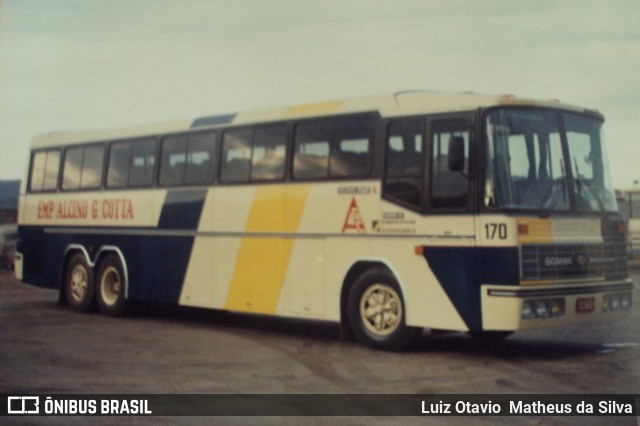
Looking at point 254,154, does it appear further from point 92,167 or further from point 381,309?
point 92,167

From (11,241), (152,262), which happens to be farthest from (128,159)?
(11,241)

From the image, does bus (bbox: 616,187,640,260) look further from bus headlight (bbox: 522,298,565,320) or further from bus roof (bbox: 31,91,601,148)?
bus headlight (bbox: 522,298,565,320)

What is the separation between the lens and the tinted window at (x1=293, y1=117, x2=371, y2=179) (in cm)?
1325

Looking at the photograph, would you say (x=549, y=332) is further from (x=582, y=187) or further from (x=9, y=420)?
(x=9, y=420)

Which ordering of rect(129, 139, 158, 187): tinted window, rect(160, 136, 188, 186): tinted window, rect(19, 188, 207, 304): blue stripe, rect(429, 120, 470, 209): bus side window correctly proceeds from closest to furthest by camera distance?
1. rect(429, 120, 470, 209): bus side window
2. rect(19, 188, 207, 304): blue stripe
3. rect(160, 136, 188, 186): tinted window
4. rect(129, 139, 158, 187): tinted window

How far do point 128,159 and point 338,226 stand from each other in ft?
18.8

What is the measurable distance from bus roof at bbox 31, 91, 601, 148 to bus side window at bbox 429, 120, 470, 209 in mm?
210

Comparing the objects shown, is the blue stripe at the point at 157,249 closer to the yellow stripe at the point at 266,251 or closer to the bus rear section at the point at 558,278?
the yellow stripe at the point at 266,251

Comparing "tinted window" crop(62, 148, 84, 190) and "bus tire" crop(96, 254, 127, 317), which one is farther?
"tinted window" crop(62, 148, 84, 190)

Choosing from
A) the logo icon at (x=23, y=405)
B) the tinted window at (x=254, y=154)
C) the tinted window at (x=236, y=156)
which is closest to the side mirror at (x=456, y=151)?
the tinted window at (x=254, y=154)

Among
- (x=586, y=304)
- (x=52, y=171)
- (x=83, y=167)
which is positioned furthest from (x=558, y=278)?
(x=52, y=171)

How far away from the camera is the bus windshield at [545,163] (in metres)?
11.8

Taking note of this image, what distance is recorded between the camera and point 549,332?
15281 millimetres

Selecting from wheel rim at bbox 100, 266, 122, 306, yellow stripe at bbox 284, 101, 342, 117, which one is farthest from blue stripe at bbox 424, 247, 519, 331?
wheel rim at bbox 100, 266, 122, 306
